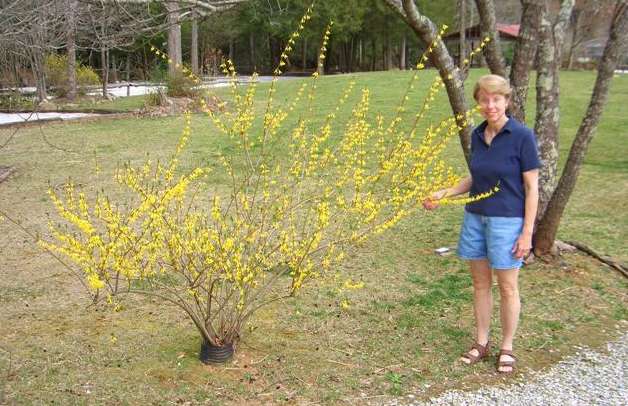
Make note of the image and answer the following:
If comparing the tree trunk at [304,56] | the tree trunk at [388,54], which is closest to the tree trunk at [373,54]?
the tree trunk at [388,54]

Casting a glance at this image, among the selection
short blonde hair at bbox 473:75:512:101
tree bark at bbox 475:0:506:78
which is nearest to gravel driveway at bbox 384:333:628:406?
short blonde hair at bbox 473:75:512:101

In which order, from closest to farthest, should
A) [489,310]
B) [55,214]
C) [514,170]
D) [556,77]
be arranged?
[514,170] < [489,310] < [556,77] < [55,214]

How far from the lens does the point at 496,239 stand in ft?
10.7

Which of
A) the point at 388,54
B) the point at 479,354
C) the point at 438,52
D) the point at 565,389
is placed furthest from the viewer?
the point at 388,54

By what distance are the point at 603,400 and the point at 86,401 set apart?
271cm

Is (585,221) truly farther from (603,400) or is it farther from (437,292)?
(603,400)

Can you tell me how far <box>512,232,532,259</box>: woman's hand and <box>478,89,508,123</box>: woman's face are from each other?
2.05 ft

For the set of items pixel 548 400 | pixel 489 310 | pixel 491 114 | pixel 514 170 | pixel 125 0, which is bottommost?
pixel 548 400

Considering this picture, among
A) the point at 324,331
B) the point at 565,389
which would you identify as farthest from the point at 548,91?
the point at 324,331

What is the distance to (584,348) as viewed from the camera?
3.82m

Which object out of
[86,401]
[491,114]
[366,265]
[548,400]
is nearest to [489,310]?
[548,400]

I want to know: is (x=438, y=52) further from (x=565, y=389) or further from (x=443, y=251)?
(x=565, y=389)

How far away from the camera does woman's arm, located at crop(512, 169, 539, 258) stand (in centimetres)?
316

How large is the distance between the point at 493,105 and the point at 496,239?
708 mm
